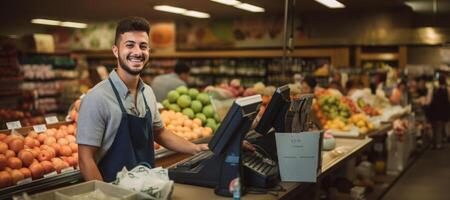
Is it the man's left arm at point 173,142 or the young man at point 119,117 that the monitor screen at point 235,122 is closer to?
the young man at point 119,117

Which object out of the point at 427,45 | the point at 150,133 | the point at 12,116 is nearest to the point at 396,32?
the point at 427,45

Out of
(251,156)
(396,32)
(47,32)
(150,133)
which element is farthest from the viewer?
(47,32)

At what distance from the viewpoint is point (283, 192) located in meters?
2.58

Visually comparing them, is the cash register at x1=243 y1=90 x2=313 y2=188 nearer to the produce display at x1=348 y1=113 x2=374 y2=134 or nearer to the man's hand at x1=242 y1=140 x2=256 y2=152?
→ the man's hand at x1=242 y1=140 x2=256 y2=152

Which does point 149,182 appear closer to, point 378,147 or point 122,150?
point 122,150

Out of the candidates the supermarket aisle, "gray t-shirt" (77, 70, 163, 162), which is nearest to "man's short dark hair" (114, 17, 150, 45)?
"gray t-shirt" (77, 70, 163, 162)

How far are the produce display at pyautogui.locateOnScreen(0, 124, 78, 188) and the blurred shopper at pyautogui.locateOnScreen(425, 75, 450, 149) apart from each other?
8262 mm

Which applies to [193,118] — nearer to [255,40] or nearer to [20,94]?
[20,94]

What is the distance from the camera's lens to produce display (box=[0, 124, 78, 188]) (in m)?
3.01

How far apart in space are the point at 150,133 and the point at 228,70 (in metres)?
9.16

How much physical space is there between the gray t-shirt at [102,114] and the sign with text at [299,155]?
914 millimetres

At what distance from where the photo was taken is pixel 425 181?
7.45 m

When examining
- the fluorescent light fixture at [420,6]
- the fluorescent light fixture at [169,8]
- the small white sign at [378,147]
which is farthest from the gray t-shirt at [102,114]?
the fluorescent light fixture at [420,6]

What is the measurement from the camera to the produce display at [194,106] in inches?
194
